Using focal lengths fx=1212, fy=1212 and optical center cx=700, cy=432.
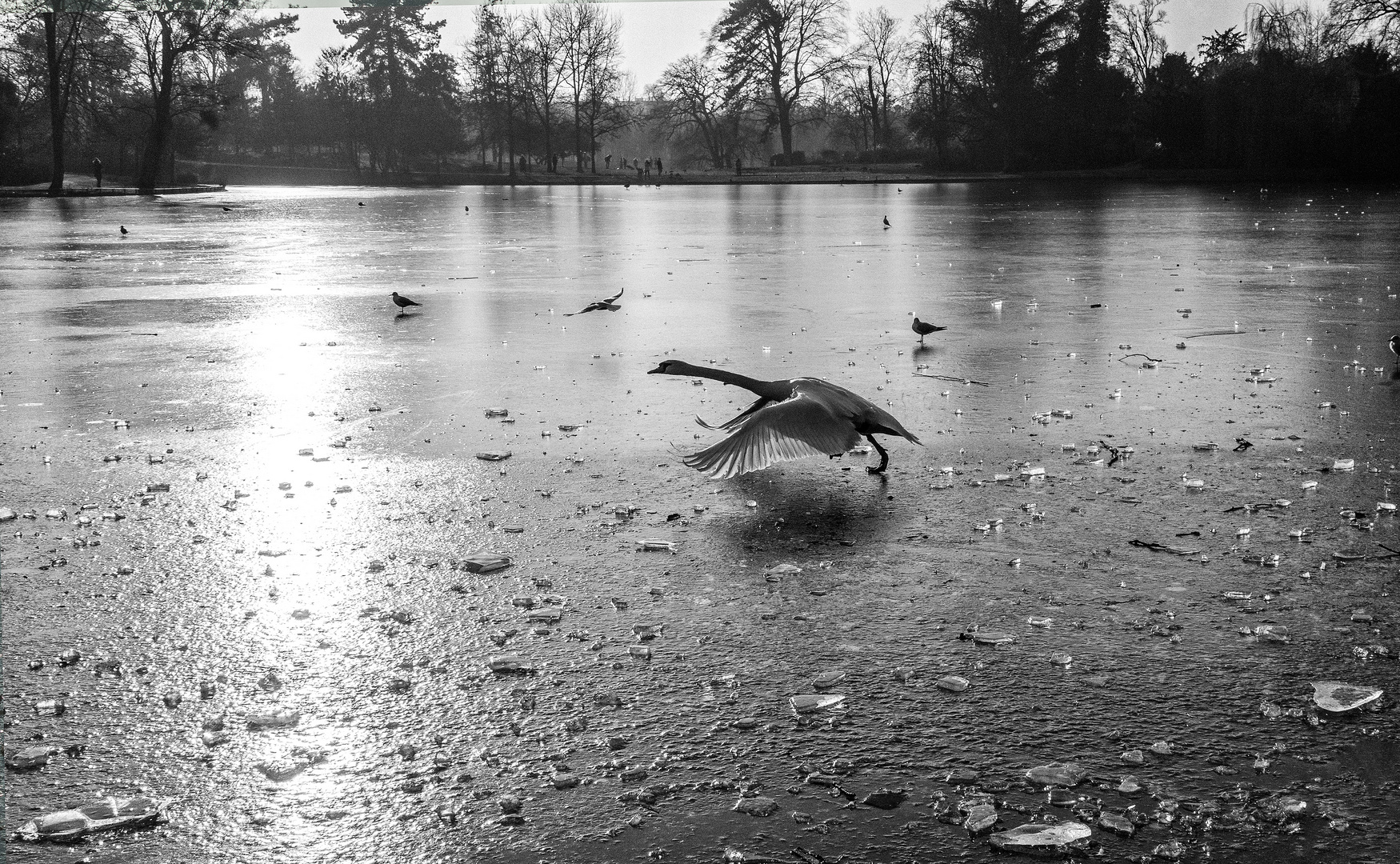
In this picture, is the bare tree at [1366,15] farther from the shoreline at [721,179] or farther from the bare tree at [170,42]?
the bare tree at [170,42]

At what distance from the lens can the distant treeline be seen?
53281 millimetres

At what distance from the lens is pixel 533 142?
94312 millimetres

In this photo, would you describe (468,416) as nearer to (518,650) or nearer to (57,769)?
(518,650)

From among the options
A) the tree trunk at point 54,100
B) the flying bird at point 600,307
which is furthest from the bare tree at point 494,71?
the flying bird at point 600,307

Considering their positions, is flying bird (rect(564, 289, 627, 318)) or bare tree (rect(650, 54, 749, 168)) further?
bare tree (rect(650, 54, 749, 168))

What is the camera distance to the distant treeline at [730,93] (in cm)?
5328

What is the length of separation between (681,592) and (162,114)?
59722 mm

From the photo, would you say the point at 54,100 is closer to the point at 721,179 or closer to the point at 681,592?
the point at 721,179

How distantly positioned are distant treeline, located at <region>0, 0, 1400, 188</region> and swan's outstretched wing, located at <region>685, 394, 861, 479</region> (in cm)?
5159

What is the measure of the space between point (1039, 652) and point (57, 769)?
3.05 metres

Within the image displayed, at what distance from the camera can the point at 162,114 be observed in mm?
56688

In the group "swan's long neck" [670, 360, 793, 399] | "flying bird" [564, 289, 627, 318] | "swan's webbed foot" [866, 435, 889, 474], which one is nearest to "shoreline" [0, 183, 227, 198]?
"flying bird" [564, 289, 627, 318]

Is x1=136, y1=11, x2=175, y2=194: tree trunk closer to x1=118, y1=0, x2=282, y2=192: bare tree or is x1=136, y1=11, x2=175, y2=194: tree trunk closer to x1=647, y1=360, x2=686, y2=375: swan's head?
x1=118, y1=0, x2=282, y2=192: bare tree

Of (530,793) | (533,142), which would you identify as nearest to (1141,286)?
(530,793)
